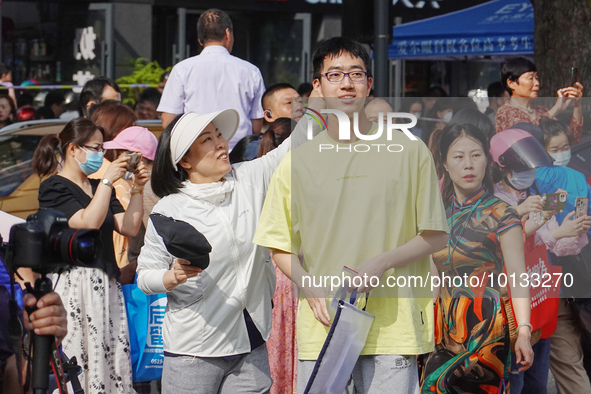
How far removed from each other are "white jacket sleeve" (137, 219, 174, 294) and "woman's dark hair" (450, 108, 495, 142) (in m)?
1.57

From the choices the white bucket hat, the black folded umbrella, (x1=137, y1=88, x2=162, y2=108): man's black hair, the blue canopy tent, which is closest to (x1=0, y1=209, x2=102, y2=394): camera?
the black folded umbrella

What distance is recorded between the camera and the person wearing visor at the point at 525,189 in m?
4.68

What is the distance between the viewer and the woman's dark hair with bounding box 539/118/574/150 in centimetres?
488

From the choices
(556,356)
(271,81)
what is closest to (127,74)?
(271,81)

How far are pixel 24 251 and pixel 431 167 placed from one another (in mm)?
1553

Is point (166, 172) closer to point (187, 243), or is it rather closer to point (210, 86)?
point (187, 243)

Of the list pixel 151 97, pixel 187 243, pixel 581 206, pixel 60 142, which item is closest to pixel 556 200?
pixel 581 206

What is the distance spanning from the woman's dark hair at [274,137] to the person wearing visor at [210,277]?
4.35ft

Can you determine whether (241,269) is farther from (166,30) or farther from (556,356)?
(166,30)

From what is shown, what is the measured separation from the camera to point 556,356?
544cm

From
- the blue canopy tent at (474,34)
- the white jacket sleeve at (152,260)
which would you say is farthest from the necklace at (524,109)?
the blue canopy tent at (474,34)

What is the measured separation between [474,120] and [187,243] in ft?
5.74

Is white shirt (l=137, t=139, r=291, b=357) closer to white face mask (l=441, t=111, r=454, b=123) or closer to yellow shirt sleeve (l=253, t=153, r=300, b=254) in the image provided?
yellow shirt sleeve (l=253, t=153, r=300, b=254)

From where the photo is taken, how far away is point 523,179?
475 centimetres
